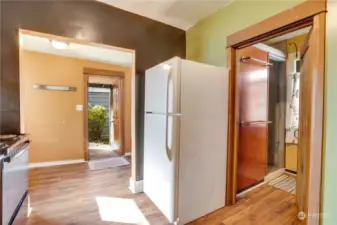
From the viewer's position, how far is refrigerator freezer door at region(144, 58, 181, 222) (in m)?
1.67

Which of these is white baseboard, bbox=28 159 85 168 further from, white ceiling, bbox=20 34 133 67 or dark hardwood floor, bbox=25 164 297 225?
white ceiling, bbox=20 34 133 67

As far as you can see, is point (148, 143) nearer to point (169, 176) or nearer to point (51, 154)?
point (169, 176)

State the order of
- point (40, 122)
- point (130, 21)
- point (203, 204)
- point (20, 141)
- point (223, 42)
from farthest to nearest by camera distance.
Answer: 1. point (40, 122)
2. point (130, 21)
3. point (223, 42)
4. point (203, 204)
5. point (20, 141)

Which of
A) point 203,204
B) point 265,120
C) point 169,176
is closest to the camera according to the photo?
point 169,176

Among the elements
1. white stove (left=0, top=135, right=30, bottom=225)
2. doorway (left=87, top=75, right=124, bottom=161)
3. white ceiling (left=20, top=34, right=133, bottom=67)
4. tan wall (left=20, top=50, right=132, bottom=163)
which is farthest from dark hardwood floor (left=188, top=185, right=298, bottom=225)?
doorway (left=87, top=75, right=124, bottom=161)

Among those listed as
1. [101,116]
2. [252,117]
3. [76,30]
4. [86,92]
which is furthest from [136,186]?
[101,116]

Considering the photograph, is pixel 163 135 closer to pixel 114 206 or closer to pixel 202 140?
pixel 202 140

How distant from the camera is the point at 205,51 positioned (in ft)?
8.10

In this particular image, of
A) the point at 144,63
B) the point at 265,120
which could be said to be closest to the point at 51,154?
the point at 144,63

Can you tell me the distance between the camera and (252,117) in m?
2.53

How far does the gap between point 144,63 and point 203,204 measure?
1932mm

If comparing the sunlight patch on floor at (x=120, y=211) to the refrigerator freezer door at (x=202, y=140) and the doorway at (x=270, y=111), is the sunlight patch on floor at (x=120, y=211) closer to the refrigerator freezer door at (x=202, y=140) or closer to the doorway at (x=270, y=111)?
the refrigerator freezer door at (x=202, y=140)

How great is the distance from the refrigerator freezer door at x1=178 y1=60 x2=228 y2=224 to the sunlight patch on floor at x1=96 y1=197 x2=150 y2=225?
0.51 meters

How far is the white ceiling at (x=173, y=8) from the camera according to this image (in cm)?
209
